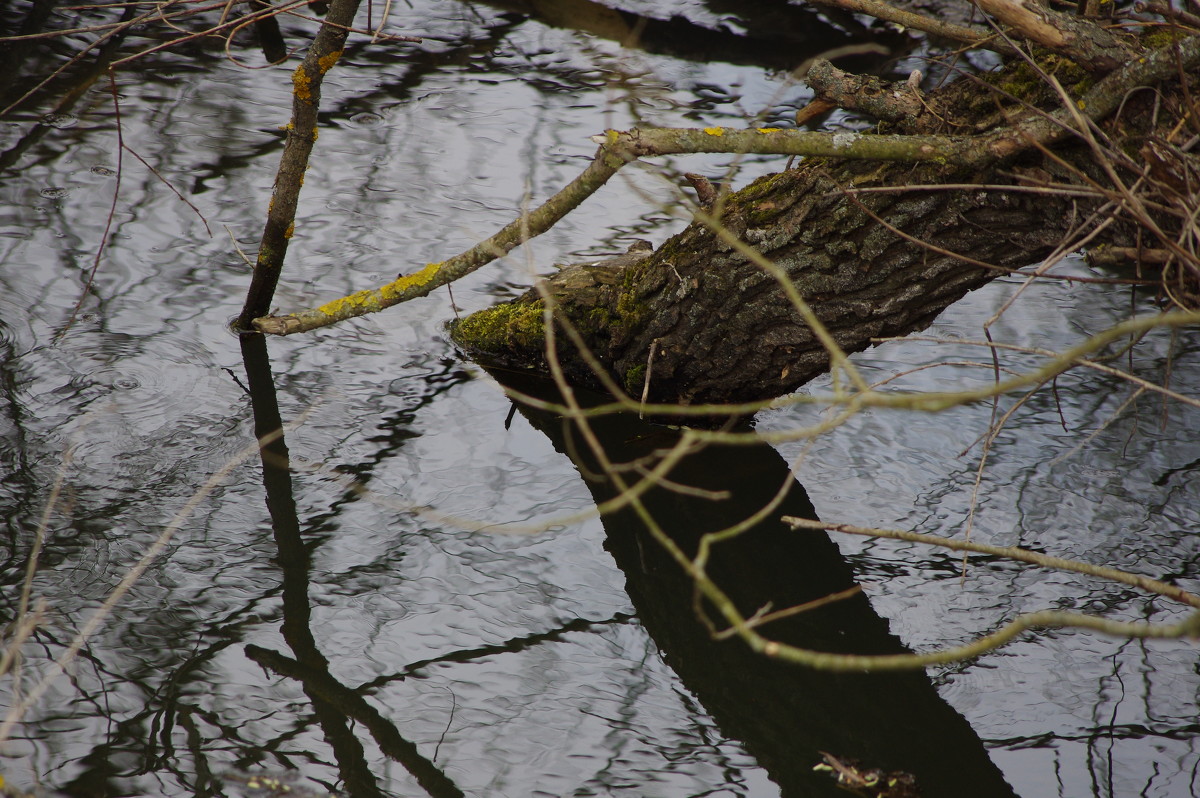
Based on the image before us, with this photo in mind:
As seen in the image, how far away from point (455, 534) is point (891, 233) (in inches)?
51.5

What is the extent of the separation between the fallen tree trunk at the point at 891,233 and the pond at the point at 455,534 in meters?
0.30

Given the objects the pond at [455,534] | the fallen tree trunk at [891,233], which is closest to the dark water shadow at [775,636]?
the pond at [455,534]

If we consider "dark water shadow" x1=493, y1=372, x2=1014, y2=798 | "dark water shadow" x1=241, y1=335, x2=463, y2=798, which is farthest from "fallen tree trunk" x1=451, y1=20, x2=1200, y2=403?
"dark water shadow" x1=241, y1=335, x2=463, y2=798

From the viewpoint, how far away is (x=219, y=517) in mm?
2301

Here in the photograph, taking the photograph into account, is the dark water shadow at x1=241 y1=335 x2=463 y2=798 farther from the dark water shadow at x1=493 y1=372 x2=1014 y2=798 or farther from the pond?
the dark water shadow at x1=493 y1=372 x2=1014 y2=798

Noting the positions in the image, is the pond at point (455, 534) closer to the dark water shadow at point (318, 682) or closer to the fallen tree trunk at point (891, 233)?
the dark water shadow at point (318, 682)

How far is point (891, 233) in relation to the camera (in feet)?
6.95

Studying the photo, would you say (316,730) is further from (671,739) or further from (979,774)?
(979,774)

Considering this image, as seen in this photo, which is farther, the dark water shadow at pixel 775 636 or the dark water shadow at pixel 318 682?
the dark water shadow at pixel 775 636

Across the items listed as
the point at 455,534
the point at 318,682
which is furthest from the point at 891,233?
the point at 318,682

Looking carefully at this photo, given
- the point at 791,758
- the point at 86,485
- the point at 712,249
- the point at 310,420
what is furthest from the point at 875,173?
the point at 86,485

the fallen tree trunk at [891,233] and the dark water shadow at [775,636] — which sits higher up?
the fallen tree trunk at [891,233]

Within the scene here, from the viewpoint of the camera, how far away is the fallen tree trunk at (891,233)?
1.78 m

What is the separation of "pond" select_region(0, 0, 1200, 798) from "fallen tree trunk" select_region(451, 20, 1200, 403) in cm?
30
